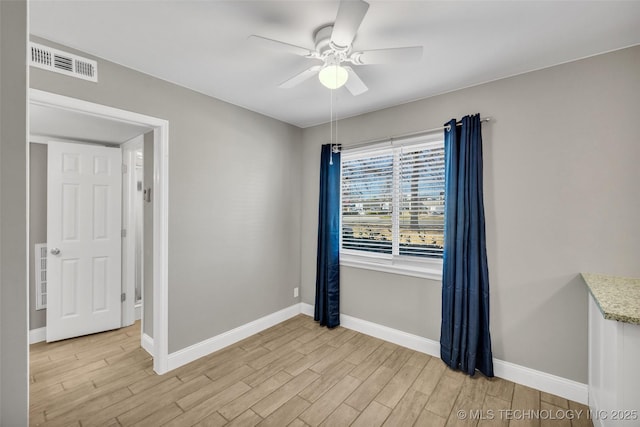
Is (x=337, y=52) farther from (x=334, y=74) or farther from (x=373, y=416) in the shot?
(x=373, y=416)

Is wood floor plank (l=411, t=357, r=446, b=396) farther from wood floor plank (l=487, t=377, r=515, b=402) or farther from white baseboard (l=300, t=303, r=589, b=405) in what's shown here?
wood floor plank (l=487, t=377, r=515, b=402)

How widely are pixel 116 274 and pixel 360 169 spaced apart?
3186 millimetres

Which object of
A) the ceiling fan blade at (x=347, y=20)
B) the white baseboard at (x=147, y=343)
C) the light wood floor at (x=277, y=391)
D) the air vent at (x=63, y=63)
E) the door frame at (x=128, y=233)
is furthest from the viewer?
the door frame at (x=128, y=233)

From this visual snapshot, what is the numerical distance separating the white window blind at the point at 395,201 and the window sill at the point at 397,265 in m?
0.06

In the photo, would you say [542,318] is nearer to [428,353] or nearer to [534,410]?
[534,410]

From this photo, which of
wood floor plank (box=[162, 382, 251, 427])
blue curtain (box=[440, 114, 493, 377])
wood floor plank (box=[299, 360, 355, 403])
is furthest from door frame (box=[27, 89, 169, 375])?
blue curtain (box=[440, 114, 493, 377])

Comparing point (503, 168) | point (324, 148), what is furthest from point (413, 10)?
point (324, 148)

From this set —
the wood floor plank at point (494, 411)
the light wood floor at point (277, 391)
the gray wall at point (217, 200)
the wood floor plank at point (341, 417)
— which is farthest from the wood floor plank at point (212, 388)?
the wood floor plank at point (494, 411)

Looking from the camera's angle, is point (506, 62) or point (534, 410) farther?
point (506, 62)

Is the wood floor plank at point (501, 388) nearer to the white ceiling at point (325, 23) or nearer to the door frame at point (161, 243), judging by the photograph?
the white ceiling at point (325, 23)

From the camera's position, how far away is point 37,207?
3018mm

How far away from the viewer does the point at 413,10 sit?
1.54 metres

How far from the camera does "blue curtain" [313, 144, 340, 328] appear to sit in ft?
10.7

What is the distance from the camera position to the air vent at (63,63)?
5.75ft
